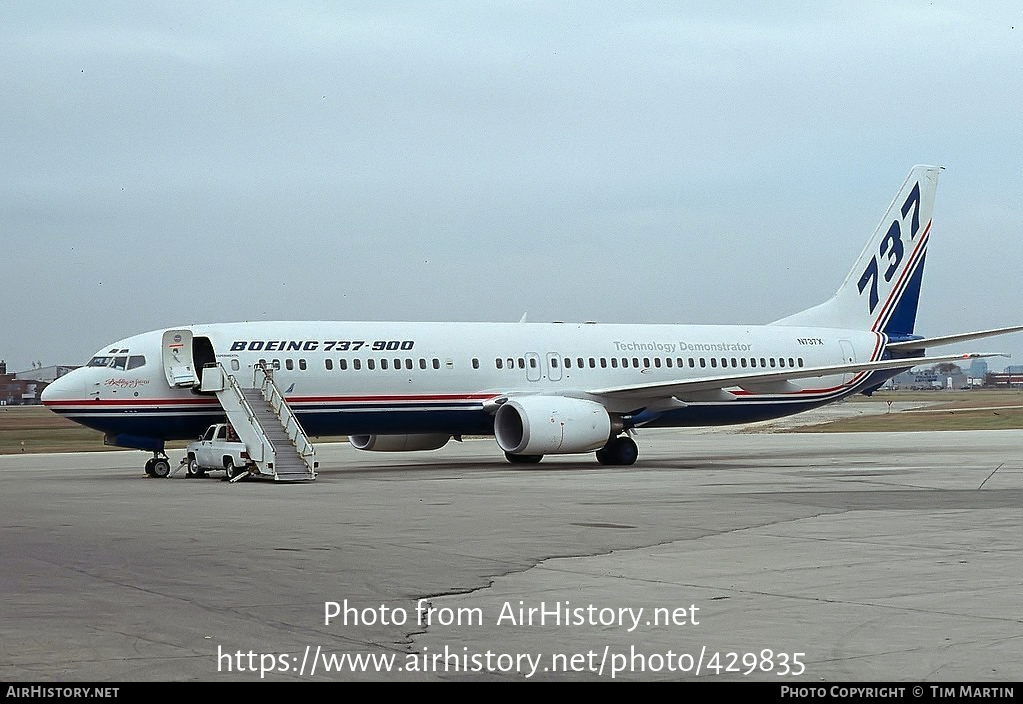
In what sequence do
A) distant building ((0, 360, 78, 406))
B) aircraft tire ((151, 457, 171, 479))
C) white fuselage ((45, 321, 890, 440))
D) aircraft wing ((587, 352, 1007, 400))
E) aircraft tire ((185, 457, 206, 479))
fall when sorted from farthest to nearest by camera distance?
distant building ((0, 360, 78, 406)) → aircraft wing ((587, 352, 1007, 400)) → white fuselage ((45, 321, 890, 440)) → aircraft tire ((151, 457, 171, 479)) → aircraft tire ((185, 457, 206, 479))

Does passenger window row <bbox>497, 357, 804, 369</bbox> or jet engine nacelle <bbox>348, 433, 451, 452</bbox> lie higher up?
passenger window row <bbox>497, 357, 804, 369</bbox>

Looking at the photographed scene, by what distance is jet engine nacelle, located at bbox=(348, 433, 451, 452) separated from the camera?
3441 centimetres

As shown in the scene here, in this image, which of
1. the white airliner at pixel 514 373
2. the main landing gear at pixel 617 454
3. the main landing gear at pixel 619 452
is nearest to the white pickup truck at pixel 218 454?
the white airliner at pixel 514 373

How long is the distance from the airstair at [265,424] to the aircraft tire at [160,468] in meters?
1.97

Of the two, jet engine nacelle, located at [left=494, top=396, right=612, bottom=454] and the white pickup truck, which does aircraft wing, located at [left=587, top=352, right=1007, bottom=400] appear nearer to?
jet engine nacelle, located at [left=494, top=396, right=612, bottom=454]

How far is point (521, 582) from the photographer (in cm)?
1139

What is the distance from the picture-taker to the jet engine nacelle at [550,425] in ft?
98.1

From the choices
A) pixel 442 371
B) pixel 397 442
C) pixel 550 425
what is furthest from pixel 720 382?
pixel 397 442

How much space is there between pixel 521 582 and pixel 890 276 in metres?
30.4

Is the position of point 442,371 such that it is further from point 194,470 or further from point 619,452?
point 194,470

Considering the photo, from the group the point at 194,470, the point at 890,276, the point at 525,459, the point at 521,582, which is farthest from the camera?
the point at 890,276

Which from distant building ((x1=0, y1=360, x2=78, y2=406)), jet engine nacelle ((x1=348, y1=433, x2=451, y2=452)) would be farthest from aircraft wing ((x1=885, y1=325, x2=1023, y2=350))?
distant building ((x1=0, y1=360, x2=78, y2=406))

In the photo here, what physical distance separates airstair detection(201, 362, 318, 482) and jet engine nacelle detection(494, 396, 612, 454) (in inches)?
186
